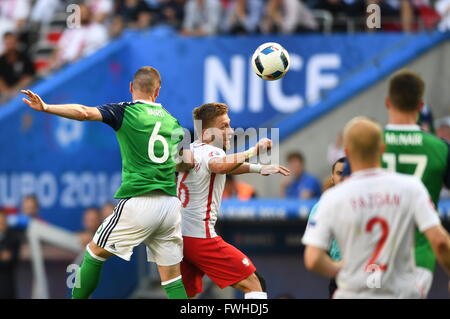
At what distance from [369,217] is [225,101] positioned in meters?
9.60

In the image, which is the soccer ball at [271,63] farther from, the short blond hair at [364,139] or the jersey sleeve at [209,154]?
the short blond hair at [364,139]

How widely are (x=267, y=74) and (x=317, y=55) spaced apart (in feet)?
19.6

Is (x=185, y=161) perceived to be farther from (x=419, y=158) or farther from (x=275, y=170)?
(x=419, y=158)

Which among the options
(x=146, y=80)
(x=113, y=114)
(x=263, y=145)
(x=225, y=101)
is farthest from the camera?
(x=225, y=101)

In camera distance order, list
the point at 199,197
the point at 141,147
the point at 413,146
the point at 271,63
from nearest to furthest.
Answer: the point at 413,146
the point at 141,147
the point at 199,197
the point at 271,63

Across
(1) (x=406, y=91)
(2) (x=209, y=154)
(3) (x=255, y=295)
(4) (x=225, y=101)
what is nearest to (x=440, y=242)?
(1) (x=406, y=91)

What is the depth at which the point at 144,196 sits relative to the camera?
7.79 m

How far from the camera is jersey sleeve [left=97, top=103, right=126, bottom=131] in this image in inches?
301

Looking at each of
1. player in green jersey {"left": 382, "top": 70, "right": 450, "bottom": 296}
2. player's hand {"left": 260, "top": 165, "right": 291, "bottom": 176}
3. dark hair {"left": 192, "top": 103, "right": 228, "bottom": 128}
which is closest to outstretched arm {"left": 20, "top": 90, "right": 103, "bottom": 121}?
dark hair {"left": 192, "top": 103, "right": 228, "bottom": 128}

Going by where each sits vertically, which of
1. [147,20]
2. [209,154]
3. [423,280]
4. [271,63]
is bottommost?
[423,280]

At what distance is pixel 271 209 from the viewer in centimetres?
1209

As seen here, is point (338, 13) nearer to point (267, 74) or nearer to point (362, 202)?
point (267, 74)

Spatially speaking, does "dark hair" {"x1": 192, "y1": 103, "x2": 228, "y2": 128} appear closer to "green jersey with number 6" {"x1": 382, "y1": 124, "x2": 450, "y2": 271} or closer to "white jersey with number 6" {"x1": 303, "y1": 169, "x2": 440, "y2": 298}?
"green jersey with number 6" {"x1": 382, "y1": 124, "x2": 450, "y2": 271}
